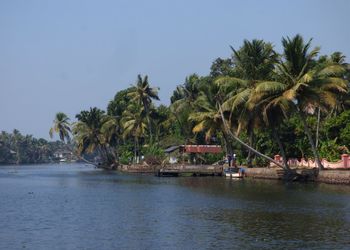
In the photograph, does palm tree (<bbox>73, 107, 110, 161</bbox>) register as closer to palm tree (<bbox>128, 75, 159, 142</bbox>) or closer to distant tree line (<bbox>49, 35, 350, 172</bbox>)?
distant tree line (<bbox>49, 35, 350, 172</bbox>)

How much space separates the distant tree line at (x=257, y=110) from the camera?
149 feet

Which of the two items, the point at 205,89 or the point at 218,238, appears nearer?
the point at 218,238

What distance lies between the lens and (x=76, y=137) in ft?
354

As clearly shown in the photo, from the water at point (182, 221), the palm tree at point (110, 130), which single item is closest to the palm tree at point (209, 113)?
the water at point (182, 221)

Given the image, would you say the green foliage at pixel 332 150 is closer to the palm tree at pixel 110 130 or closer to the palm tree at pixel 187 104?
the palm tree at pixel 187 104

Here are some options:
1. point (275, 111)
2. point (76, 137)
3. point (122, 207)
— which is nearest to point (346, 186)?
point (275, 111)

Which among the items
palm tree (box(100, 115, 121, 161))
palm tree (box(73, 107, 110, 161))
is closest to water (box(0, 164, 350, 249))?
palm tree (box(100, 115, 121, 161))

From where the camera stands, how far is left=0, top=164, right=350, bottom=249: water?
66.3 ft

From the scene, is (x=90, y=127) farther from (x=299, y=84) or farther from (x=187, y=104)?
(x=299, y=84)

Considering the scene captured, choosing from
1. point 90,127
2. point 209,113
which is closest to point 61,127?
point 90,127

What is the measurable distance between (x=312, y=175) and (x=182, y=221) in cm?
2608

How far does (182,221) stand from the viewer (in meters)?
25.4

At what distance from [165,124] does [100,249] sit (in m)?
76.0

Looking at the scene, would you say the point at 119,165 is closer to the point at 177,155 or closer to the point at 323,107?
the point at 177,155
